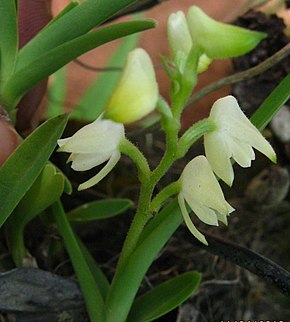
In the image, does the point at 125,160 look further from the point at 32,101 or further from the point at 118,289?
the point at 118,289

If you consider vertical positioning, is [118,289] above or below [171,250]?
above

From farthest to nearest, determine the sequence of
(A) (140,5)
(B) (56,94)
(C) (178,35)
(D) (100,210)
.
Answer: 1. (B) (56,94)
2. (A) (140,5)
3. (D) (100,210)
4. (C) (178,35)

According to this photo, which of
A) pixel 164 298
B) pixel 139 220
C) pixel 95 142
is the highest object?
pixel 95 142

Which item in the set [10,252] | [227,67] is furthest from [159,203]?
[227,67]

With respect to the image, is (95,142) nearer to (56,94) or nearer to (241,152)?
(241,152)

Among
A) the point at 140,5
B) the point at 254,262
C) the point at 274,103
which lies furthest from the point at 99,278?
the point at 140,5

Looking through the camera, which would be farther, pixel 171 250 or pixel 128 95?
pixel 171 250

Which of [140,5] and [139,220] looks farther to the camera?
[140,5]

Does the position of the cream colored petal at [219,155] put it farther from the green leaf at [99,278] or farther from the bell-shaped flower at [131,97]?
the green leaf at [99,278]
